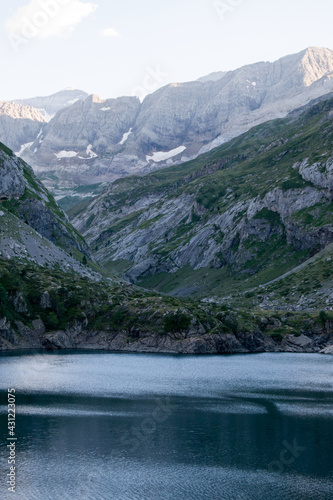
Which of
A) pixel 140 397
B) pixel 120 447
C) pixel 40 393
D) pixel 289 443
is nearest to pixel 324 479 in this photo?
pixel 289 443

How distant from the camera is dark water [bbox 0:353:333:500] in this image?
58594 millimetres

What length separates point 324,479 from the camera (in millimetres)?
60719

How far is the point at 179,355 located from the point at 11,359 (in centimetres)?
5041
